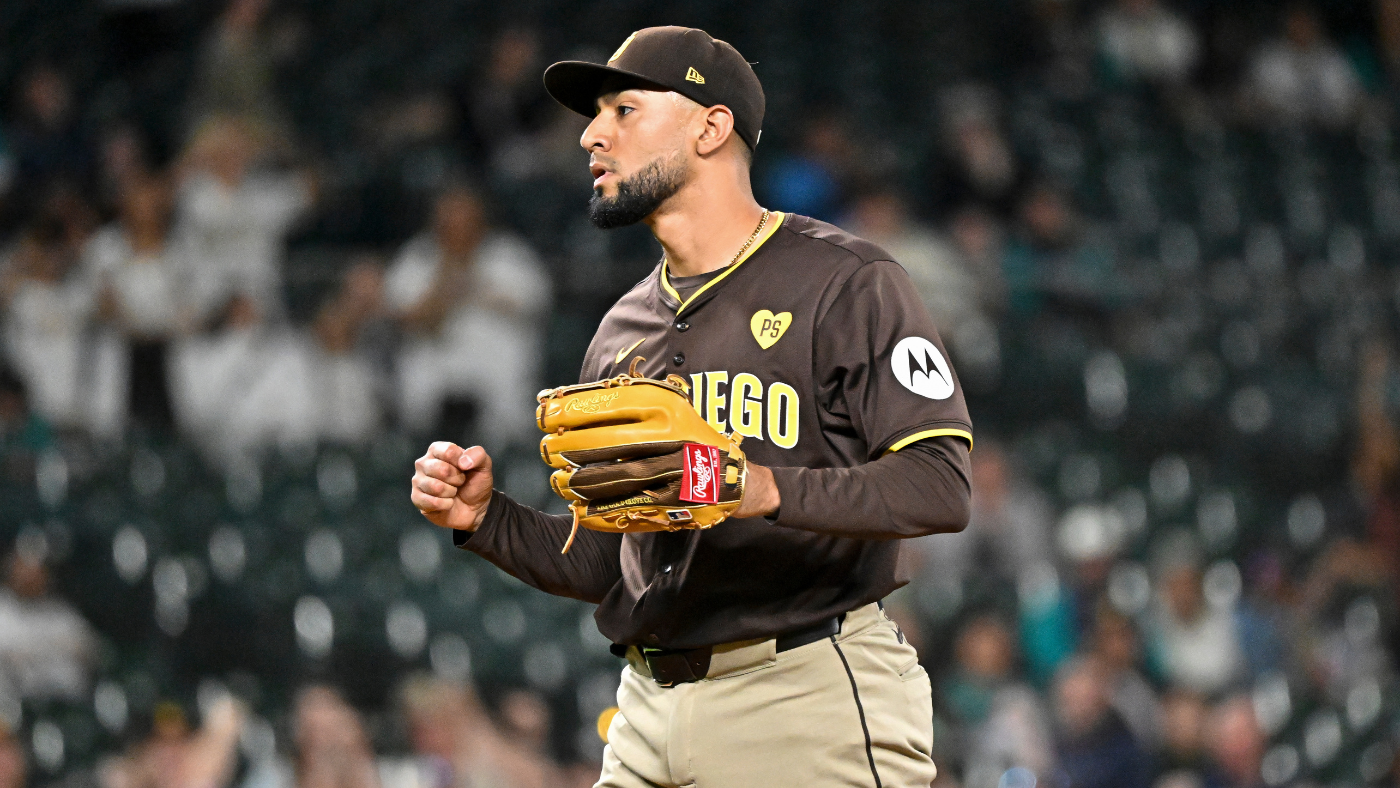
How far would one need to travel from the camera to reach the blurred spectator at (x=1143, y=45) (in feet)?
35.3

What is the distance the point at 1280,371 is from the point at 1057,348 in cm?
140

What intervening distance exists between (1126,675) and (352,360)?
347cm

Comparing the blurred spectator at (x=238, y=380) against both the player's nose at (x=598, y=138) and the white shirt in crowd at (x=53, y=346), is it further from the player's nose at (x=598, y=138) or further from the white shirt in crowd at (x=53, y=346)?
the player's nose at (x=598, y=138)

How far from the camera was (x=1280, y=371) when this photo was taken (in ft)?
28.8

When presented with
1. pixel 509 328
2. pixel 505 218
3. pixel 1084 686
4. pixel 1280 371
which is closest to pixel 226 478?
pixel 509 328

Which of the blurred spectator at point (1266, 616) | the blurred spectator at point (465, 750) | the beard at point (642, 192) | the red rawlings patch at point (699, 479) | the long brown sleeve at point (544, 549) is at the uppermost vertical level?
the beard at point (642, 192)

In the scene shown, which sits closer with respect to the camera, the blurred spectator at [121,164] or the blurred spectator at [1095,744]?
the blurred spectator at [1095,744]

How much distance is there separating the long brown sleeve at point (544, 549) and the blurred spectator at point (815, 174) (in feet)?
16.8

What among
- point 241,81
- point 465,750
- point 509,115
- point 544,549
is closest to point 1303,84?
point 509,115

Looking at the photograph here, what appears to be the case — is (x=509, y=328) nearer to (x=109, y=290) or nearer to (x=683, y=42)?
(x=109, y=290)

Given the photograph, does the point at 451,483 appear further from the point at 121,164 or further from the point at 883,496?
the point at 121,164

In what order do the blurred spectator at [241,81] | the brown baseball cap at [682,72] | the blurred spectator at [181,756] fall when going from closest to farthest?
the brown baseball cap at [682,72] → the blurred spectator at [181,756] → the blurred spectator at [241,81]

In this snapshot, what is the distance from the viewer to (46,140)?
809cm

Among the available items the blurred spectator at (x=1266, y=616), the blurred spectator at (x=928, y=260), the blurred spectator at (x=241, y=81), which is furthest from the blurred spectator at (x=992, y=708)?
the blurred spectator at (x=241, y=81)
